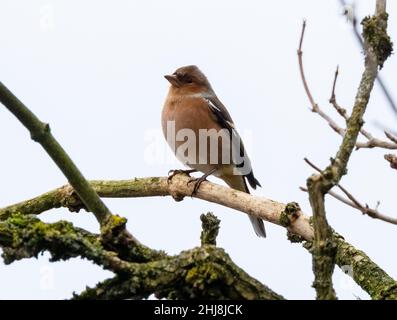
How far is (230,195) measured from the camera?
6.12 metres

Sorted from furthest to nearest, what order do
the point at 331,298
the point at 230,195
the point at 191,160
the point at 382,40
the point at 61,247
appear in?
the point at 191,160
the point at 230,195
the point at 382,40
the point at 61,247
the point at 331,298

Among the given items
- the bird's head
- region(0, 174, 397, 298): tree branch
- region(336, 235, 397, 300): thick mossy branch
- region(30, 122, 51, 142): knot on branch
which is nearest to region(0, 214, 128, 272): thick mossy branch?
region(30, 122, 51, 142): knot on branch

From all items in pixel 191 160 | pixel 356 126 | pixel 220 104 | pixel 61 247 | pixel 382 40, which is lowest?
pixel 61 247

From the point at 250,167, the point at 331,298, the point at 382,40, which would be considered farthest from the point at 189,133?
the point at 331,298

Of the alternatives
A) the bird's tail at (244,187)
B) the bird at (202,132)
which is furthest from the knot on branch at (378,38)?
the bird's tail at (244,187)

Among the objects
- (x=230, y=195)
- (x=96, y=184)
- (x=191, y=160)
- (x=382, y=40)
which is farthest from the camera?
(x=191, y=160)

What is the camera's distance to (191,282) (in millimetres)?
3285

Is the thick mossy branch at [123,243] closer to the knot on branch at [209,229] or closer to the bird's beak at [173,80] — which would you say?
the knot on branch at [209,229]

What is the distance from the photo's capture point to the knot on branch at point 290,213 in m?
5.21

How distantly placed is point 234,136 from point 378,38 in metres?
5.03

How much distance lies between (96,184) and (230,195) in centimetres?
132

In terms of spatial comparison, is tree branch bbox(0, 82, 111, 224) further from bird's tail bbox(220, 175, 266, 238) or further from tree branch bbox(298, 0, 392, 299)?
bird's tail bbox(220, 175, 266, 238)
